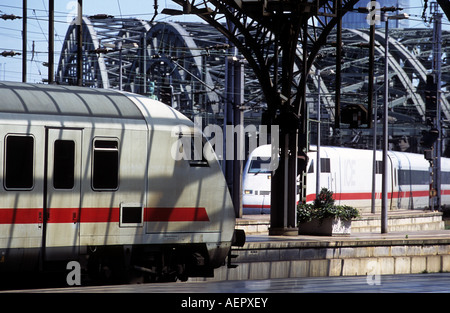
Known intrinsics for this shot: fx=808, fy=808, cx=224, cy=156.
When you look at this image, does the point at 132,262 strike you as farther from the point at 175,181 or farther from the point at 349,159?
the point at 349,159

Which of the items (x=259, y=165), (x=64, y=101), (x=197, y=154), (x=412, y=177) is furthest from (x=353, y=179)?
(x=64, y=101)

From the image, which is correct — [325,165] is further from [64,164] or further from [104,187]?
[64,164]

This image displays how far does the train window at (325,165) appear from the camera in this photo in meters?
43.4

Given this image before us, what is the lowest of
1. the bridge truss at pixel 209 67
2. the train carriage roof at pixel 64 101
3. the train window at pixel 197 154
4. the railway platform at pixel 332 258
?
the railway platform at pixel 332 258

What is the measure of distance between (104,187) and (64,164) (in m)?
0.80

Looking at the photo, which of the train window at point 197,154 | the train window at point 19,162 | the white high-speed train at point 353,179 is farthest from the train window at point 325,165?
the train window at point 19,162

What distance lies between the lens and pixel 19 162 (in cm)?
1302

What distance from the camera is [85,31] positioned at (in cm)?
10031

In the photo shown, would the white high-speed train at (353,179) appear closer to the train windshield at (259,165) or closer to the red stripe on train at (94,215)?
the train windshield at (259,165)

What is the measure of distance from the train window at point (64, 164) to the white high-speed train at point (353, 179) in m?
19.4

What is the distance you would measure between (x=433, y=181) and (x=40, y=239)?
32.7 meters

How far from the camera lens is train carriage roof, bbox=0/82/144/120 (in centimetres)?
1337

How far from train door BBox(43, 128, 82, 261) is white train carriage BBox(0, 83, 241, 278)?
0.02 metres
